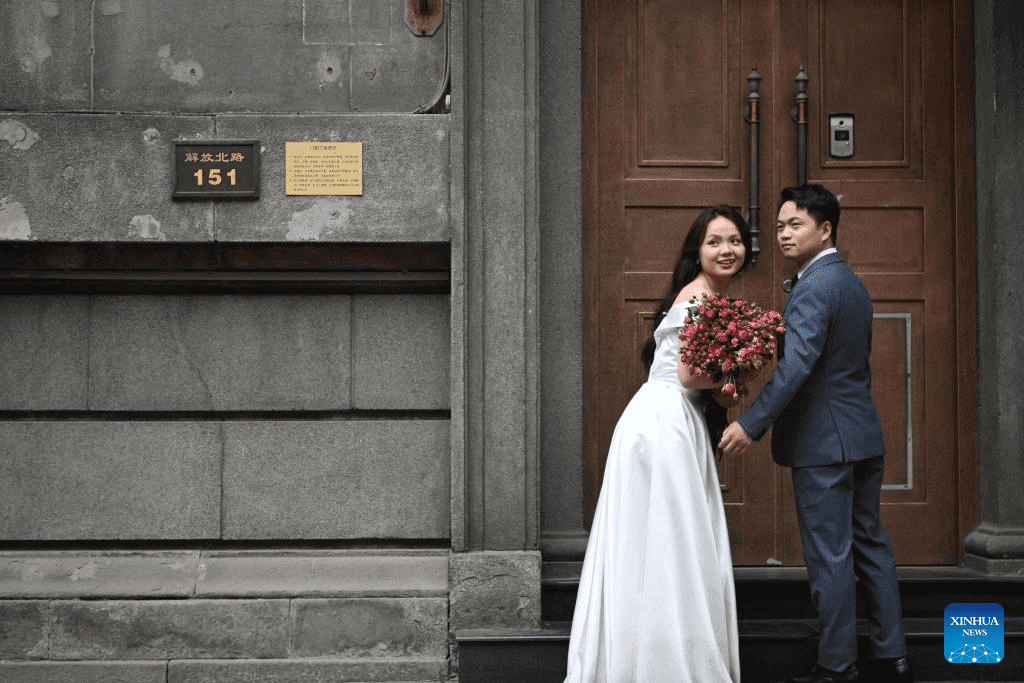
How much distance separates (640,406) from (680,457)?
287 millimetres

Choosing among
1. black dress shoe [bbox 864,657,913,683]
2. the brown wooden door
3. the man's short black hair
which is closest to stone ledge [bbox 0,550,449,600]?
the brown wooden door

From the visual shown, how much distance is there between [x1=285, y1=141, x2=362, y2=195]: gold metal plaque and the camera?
17.8 feet

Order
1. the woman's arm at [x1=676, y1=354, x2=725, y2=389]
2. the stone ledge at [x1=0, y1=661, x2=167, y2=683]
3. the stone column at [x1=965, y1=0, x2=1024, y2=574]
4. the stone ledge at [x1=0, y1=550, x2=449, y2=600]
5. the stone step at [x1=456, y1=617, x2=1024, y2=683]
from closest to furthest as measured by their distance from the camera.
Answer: the woman's arm at [x1=676, y1=354, x2=725, y2=389]
the stone step at [x1=456, y1=617, x2=1024, y2=683]
the stone ledge at [x1=0, y1=661, x2=167, y2=683]
the stone ledge at [x1=0, y1=550, x2=449, y2=600]
the stone column at [x1=965, y1=0, x2=1024, y2=574]

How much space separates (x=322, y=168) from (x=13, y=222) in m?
1.59

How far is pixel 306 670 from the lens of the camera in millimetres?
5234

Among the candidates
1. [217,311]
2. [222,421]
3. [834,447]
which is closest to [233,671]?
[222,421]

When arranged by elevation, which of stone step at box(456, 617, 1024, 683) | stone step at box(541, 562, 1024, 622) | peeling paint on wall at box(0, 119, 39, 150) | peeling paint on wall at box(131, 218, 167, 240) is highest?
peeling paint on wall at box(0, 119, 39, 150)

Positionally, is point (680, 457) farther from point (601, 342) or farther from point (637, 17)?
point (637, 17)

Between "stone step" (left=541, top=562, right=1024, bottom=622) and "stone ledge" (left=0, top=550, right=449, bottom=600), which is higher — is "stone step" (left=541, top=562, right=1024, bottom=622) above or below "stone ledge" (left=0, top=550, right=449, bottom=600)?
below

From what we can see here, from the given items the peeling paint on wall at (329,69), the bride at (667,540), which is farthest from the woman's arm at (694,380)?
the peeling paint on wall at (329,69)

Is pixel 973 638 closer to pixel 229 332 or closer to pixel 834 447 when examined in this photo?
pixel 834 447

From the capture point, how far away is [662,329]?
4.69 metres

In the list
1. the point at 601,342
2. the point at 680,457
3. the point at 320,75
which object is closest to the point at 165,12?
the point at 320,75

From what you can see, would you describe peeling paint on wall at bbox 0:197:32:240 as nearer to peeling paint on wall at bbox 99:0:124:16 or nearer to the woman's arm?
peeling paint on wall at bbox 99:0:124:16
